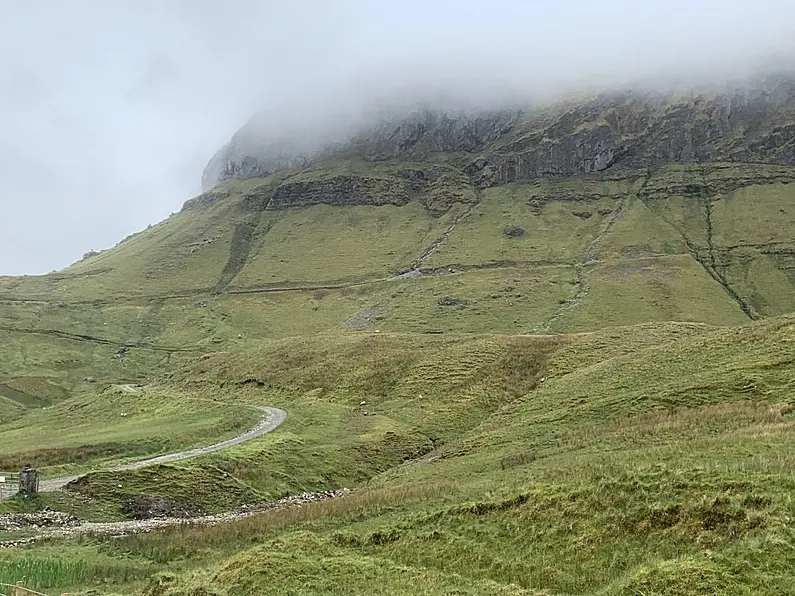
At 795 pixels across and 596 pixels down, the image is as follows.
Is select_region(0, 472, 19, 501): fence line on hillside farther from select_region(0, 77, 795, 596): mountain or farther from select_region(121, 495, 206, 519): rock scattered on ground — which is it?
select_region(121, 495, 206, 519): rock scattered on ground

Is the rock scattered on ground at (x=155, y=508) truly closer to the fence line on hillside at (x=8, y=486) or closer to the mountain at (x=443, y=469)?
the mountain at (x=443, y=469)

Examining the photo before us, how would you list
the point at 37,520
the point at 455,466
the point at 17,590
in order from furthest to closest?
the point at 455,466, the point at 37,520, the point at 17,590

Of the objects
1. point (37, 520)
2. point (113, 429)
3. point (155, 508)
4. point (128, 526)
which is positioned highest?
point (37, 520)

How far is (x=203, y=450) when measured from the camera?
56.0 metres

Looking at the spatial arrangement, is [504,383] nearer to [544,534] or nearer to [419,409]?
[419,409]

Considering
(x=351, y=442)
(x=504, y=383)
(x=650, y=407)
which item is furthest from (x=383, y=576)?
(x=504, y=383)

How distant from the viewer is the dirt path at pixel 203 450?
45.1 meters

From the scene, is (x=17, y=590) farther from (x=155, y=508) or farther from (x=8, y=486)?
(x=8, y=486)

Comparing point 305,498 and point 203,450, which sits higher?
point 203,450

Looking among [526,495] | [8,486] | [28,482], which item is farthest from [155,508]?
[526,495]

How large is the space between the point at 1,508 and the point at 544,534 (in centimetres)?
3055

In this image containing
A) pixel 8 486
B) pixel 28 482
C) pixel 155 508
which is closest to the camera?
pixel 28 482

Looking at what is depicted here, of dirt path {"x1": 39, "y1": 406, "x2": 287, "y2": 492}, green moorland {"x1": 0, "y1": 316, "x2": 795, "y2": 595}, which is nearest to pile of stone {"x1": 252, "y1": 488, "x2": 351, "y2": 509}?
green moorland {"x1": 0, "y1": 316, "x2": 795, "y2": 595}

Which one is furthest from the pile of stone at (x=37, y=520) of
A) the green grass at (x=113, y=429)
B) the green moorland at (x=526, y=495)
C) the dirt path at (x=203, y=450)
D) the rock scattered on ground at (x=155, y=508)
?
the green grass at (x=113, y=429)
